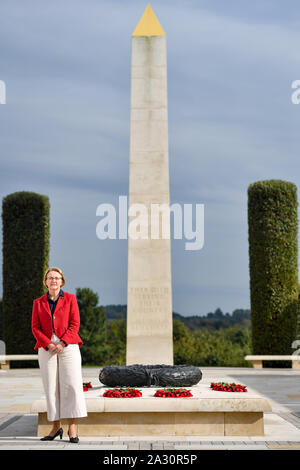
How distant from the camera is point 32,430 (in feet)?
28.4

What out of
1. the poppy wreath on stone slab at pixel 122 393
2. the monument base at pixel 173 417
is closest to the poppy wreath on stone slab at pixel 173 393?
the monument base at pixel 173 417

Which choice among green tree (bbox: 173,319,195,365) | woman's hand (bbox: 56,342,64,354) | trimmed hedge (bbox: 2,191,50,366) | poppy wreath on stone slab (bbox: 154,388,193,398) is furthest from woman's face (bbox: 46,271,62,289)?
green tree (bbox: 173,319,195,365)

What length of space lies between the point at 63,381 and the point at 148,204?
7.89m

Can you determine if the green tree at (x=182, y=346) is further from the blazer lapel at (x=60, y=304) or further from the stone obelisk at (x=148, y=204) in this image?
the blazer lapel at (x=60, y=304)

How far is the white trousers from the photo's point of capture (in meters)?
7.19

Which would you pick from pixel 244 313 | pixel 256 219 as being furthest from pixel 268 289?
pixel 244 313

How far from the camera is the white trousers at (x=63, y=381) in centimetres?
719

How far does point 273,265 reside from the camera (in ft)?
71.3

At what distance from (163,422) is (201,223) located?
9.15m

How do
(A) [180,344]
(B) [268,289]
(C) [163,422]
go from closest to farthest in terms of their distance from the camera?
1. (C) [163,422]
2. (B) [268,289]
3. (A) [180,344]

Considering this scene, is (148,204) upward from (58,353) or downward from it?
upward

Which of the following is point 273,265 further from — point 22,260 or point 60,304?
point 60,304

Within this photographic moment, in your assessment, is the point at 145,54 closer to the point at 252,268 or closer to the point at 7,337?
the point at 252,268

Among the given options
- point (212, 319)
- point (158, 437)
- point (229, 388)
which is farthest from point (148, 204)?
point (212, 319)
